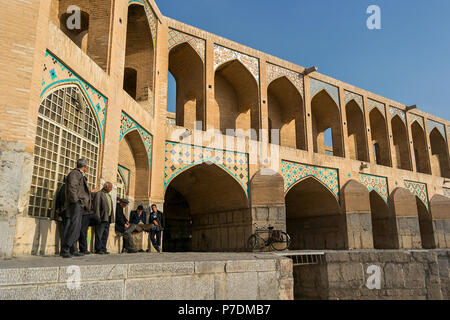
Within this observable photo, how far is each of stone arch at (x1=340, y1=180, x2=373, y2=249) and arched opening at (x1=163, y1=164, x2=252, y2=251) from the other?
4.32 metres

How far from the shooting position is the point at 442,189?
18719mm

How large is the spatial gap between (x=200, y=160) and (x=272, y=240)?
10.2ft

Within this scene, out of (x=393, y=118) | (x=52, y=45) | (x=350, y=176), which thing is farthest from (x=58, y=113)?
(x=393, y=118)

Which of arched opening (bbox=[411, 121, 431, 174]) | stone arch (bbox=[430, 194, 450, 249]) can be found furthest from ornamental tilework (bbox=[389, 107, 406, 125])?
stone arch (bbox=[430, 194, 450, 249])

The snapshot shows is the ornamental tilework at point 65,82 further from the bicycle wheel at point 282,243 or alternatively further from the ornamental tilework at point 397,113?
the ornamental tilework at point 397,113

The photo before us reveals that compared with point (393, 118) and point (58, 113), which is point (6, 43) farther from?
point (393, 118)

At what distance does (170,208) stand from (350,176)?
7.34m

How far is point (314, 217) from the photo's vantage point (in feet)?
49.0

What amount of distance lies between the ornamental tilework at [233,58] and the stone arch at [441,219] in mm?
10811

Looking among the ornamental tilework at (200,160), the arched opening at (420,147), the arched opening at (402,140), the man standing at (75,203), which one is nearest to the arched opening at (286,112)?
the ornamental tilework at (200,160)

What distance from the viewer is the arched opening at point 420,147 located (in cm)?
1922

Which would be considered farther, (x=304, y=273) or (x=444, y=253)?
(x=444, y=253)

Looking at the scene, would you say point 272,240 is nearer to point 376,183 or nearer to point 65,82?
point 376,183
